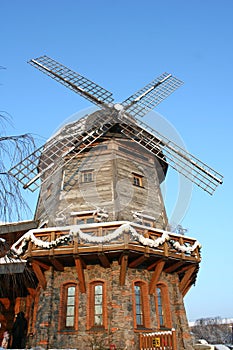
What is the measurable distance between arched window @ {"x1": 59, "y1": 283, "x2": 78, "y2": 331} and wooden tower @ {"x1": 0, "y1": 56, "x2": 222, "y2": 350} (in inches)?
1.3

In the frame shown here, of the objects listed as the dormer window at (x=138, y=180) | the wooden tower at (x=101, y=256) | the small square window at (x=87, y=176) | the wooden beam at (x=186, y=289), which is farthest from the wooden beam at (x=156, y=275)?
the small square window at (x=87, y=176)

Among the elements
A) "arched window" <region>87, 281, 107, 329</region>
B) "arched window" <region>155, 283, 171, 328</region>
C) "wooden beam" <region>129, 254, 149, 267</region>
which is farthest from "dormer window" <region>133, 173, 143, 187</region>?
"arched window" <region>87, 281, 107, 329</region>

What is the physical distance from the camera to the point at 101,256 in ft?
34.0

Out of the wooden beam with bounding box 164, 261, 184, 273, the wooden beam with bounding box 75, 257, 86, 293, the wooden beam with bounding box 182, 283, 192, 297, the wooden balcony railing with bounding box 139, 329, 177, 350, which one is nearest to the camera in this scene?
the wooden balcony railing with bounding box 139, 329, 177, 350

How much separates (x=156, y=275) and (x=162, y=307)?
1525mm

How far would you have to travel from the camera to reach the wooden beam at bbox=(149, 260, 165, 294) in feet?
36.0

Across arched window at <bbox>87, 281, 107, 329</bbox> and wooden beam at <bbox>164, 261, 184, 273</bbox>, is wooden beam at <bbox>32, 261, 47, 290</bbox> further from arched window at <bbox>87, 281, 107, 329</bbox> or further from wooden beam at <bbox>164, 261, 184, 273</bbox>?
wooden beam at <bbox>164, 261, 184, 273</bbox>

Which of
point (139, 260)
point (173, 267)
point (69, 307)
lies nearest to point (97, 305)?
point (69, 307)

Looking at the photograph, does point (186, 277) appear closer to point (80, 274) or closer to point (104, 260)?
point (104, 260)

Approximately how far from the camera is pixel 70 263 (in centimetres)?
1144

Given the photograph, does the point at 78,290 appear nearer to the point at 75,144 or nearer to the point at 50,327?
the point at 50,327

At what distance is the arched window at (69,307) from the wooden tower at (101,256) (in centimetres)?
3

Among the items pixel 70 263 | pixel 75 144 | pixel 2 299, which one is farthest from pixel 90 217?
pixel 2 299

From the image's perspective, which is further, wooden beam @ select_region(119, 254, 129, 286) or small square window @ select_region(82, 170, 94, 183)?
small square window @ select_region(82, 170, 94, 183)
